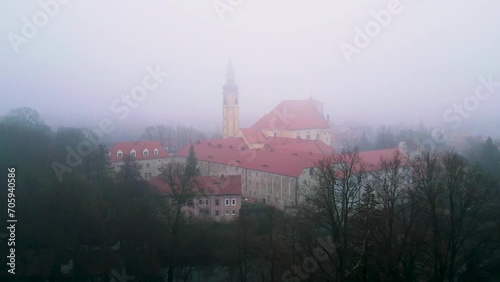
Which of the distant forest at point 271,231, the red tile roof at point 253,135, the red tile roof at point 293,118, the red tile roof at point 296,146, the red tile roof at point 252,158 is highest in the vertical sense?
the red tile roof at point 293,118

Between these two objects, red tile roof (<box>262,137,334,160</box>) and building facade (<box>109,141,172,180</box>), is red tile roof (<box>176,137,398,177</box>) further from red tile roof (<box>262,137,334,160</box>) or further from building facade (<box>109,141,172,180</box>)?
building facade (<box>109,141,172,180</box>)

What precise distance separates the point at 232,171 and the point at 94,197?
13543 mm

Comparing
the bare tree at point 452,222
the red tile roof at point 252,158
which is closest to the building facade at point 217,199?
the red tile roof at point 252,158

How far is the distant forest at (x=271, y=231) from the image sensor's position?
1027cm

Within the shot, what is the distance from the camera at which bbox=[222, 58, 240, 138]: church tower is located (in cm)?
3925

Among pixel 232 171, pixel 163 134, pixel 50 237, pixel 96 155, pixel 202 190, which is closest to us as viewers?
pixel 50 237

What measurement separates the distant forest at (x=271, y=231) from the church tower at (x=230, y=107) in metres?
20.3

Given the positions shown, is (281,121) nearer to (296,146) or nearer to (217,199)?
(296,146)

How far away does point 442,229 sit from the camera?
11055 mm

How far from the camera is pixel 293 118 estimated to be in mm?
41062

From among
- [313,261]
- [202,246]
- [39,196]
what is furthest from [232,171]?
[313,261]

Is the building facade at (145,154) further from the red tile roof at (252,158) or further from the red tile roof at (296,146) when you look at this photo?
the red tile roof at (296,146)

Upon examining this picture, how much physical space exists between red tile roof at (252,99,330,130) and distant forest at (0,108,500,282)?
21856mm

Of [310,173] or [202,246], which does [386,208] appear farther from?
[310,173]
